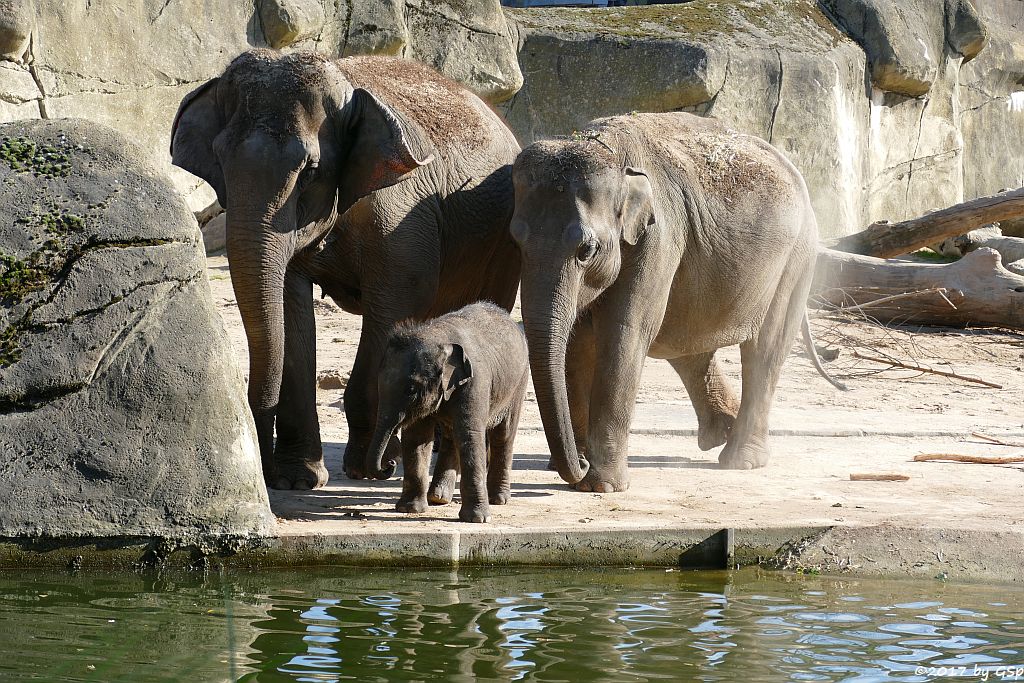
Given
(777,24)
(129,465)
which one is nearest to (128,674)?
(129,465)

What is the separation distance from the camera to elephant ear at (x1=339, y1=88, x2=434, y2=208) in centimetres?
585

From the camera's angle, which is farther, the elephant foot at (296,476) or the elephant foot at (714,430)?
the elephant foot at (714,430)

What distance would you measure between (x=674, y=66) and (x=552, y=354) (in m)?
9.72

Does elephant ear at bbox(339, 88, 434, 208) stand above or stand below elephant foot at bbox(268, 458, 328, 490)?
above

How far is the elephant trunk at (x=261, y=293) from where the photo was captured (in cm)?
550

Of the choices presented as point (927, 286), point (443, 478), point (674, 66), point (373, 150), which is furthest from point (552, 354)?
point (674, 66)

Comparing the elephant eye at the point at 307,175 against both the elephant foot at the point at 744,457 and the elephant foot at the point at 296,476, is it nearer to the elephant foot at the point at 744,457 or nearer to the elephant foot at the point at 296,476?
the elephant foot at the point at 296,476

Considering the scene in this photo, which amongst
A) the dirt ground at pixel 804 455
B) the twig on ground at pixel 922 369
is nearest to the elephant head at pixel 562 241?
the dirt ground at pixel 804 455

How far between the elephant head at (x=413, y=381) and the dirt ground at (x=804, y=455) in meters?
0.38

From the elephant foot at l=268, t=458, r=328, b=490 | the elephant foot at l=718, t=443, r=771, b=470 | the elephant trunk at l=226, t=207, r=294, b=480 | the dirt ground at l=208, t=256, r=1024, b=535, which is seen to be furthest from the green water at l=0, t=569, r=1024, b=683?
the elephant foot at l=718, t=443, r=771, b=470

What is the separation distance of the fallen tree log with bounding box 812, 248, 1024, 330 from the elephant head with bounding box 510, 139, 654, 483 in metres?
6.70

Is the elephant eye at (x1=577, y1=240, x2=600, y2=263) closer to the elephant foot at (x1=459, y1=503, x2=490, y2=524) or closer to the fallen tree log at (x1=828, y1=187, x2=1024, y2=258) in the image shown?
the elephant foot at (x1=459, y1=503, x2=490, y2=524)

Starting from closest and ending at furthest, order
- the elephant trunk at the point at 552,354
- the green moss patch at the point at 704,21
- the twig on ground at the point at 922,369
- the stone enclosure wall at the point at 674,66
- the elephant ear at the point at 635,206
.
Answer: the elephant trunk at the point at 552,354 < the elephant ear at the point at 635,206 < the twig on ground at the point at 922,369 < the stone enclosure wall at the point at 674,66 < the green moss patch at the point at 704,21

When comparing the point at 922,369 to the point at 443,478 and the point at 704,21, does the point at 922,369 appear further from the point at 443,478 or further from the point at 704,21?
the point at 704,21
